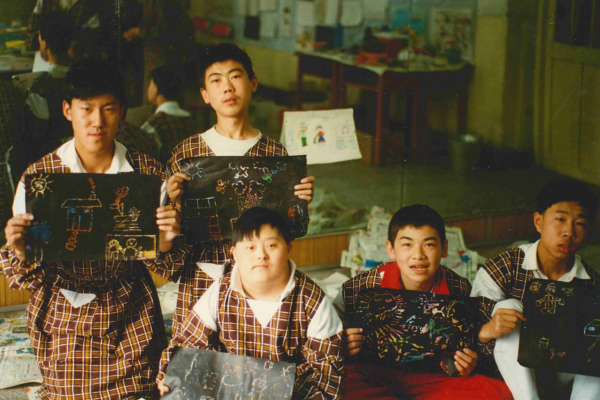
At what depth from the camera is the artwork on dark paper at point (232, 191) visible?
219cm

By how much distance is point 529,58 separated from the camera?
3916mm

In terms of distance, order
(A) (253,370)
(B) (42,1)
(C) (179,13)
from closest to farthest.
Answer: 1. (A) (253,370)
2. (B) (42,1)
3. (C) (179,13)

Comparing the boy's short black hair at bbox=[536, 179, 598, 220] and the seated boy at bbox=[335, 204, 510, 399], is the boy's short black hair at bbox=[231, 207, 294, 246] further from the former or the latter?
the boy's short black hair at bbox=[536, 179, 598, 220]

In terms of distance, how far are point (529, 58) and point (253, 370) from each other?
2.92m

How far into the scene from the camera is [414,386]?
2152 mm

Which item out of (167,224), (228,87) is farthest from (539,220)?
(167,224)

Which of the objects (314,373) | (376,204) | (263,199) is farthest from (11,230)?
(376,204)

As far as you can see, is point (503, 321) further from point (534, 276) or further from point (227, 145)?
point (227, 145)

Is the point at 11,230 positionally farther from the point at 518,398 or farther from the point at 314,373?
the point at 518,398

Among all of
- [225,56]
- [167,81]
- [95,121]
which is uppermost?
[225,56]

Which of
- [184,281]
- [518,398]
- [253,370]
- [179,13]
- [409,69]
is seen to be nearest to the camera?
[253,370]

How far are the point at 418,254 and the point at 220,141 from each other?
2.68 feet

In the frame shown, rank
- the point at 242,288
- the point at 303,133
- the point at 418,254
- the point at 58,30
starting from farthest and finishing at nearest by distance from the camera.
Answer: the point at 303,133 → the point at 58,30 → the point at 418,254 → the point at 242,288

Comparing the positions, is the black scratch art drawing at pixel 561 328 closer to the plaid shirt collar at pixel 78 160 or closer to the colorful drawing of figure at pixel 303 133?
the plaid shirt collar at pixel 78 160
